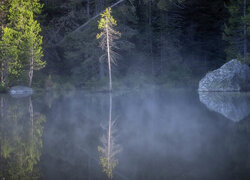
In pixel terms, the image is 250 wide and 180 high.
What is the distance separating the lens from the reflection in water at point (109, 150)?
16.0ft

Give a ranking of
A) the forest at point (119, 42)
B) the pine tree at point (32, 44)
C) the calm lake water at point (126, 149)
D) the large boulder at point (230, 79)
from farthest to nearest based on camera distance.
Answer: the forest at point (119, 42), the pine tree at point (32, 44), the large boulder at point (230, 79), the calm lake water at point (126, 149)

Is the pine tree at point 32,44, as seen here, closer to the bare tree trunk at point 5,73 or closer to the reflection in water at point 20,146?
the bare tree trunk at point 5,73

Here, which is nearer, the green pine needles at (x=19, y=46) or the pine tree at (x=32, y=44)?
the green pine needles at (x=19, y=46)

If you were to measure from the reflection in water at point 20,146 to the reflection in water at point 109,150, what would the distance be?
103 cm

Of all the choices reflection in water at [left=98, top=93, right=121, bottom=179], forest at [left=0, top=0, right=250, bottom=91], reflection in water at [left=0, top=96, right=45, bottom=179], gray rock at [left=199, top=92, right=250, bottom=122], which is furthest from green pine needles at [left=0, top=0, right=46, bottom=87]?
reflection in water at [left=98, top=93, right=121, bottom=179]

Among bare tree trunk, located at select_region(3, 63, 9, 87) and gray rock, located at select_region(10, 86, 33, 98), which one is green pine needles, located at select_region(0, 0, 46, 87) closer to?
bare tree trunk, located at select_region(3, 63, 9, 87)

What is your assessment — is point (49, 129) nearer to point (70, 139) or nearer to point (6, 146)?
point (70, 139)

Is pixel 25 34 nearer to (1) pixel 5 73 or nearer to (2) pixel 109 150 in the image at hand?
(1) pixel 5 73

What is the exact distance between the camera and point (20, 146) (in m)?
6.24

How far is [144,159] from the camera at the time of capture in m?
5.24

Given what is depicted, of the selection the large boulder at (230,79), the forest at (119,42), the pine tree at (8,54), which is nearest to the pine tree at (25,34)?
the forest at (119,42)

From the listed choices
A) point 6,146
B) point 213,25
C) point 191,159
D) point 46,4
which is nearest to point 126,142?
point 191,159

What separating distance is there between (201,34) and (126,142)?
4107 cm

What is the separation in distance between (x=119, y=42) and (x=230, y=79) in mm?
12319
